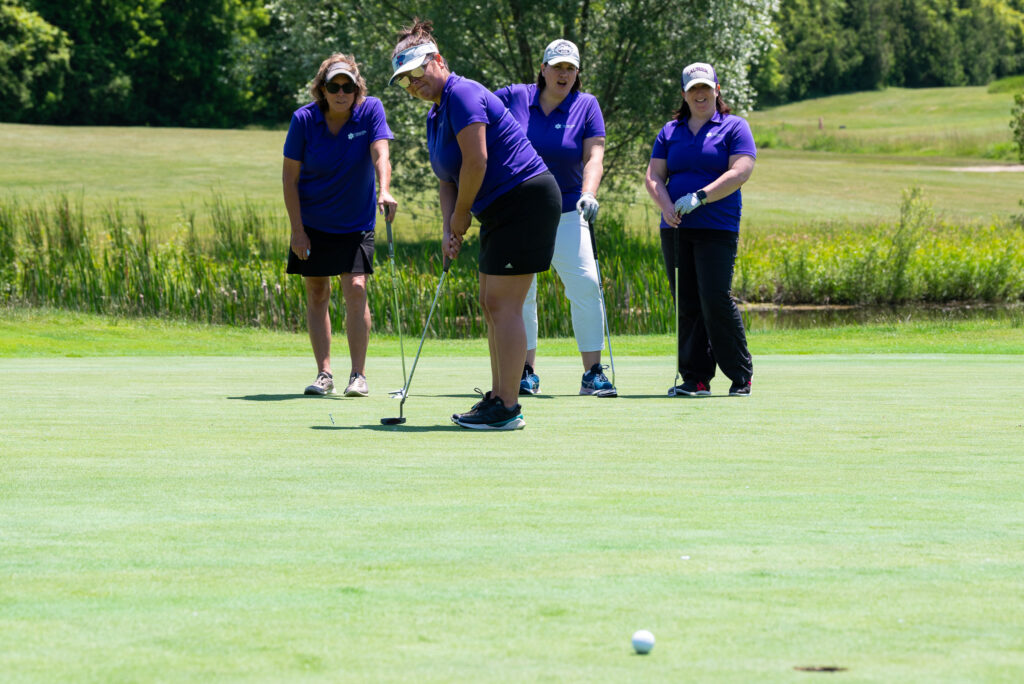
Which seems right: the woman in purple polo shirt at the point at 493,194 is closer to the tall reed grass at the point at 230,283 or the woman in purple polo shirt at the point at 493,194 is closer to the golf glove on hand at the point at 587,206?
the golf glove on hand at the point at 587,206

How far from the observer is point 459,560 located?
11.1ft

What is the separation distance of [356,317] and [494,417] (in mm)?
2305

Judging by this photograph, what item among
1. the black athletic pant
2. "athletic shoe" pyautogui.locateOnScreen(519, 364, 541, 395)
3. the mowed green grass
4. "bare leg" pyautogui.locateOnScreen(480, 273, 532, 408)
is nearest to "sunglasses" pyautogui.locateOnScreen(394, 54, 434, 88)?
"bare leg" pyautogui.locateOnScreen(480, 273, 532, 408)

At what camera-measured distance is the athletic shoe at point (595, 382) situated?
774 cm

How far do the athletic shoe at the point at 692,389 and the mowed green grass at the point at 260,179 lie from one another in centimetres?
1684

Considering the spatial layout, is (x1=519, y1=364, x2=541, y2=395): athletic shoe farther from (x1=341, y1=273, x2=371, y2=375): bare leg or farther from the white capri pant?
(x1=341, y1=273, x2=371, y2=375): bare leg

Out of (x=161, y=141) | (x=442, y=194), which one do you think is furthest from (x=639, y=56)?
(x=161, y=141)

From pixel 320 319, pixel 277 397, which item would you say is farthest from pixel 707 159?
pixel 277 397

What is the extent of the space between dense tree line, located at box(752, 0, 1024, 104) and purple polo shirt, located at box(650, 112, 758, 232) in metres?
103

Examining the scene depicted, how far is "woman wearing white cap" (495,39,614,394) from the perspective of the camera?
7.88 metres

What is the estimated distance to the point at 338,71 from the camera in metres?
7.73

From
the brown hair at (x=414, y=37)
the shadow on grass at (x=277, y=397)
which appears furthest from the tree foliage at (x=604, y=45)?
the brown hair at (x=414, y=37)

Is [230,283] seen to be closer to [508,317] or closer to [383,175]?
[383,175]

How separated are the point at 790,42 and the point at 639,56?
89.7m
